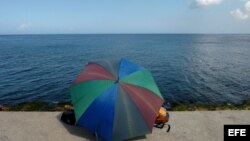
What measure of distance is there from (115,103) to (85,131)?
3.34 metres

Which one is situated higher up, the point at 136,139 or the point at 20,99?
the point at 136,139

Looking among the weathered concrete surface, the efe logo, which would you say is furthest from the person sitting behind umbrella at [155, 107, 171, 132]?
the efe logo

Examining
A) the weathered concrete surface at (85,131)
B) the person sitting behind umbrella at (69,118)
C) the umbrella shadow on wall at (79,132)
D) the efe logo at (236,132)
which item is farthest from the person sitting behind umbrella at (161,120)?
the person sitting behind umbrella at (69,118)

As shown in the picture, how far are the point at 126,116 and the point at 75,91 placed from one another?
3.03 m

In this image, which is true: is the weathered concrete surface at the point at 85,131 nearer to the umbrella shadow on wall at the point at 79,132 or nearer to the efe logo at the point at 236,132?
the umbrella shadow on wall at the point at 79,132

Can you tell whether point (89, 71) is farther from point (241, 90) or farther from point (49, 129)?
point (241, 90)

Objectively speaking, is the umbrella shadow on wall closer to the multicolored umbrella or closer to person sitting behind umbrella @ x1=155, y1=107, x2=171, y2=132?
the multicolored umbrella

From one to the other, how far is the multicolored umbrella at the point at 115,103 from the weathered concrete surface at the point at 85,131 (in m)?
1.71

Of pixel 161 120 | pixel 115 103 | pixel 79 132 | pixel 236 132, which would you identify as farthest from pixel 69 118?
pixel 236 132

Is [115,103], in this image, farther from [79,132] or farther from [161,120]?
[161,120]

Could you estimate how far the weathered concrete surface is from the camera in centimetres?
1211

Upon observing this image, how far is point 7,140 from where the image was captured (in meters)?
11.7

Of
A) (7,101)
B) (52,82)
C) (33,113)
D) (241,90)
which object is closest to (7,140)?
(33,113)

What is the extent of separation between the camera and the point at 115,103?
10.4 meters
